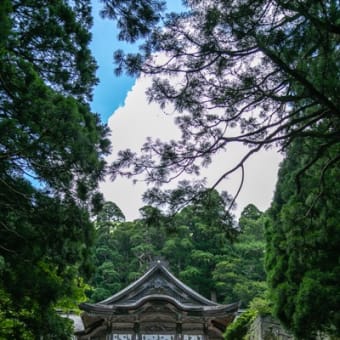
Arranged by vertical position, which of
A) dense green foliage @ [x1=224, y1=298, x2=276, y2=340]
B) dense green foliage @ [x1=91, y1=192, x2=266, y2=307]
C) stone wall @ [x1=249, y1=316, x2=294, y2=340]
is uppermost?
dense green foliage @ [x1=91, y1=192, x2=266, y2=307]

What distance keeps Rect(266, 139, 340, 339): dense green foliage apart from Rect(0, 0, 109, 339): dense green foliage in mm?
2964

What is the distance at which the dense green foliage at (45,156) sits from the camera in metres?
4.54

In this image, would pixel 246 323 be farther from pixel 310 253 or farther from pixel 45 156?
pixel 45 156

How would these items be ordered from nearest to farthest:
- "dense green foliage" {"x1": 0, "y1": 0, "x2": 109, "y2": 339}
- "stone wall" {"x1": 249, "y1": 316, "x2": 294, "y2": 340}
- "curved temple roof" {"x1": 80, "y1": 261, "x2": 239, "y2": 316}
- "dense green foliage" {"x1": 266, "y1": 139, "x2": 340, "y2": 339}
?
"dense green foliage" {"x1": 0, "y1": 0, "x2": 109, "y2": 339} → "dense green foliage" {"x1": 266, "y1": 139, "x2": 340, "y2": 339} → "stone wall" {"x1": 249, "y1": 316, "x2": 294, "y2": 340} → "curved temple roof" {"x1": 80, "y1": 261, "x2": 239, "y2": 316}

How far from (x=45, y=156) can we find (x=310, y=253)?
14.2 feet

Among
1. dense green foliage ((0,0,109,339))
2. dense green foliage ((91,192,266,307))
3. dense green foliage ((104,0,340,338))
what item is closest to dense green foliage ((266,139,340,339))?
dense green foliage ((104,0,340,338))

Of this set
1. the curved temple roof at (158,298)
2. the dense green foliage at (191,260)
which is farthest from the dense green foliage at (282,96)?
the dense green foliage at (191,260)

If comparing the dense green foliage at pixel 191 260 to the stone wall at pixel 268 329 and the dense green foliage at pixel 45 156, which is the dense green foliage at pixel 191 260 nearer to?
the stone wall at pixel 268 329

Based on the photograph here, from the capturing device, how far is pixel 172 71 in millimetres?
5652

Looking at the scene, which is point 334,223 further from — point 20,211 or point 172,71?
point 20,211

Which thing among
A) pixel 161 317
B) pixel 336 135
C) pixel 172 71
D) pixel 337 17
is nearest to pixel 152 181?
pixel 172 71

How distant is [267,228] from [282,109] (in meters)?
4.44

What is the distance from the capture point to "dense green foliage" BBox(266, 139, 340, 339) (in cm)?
663

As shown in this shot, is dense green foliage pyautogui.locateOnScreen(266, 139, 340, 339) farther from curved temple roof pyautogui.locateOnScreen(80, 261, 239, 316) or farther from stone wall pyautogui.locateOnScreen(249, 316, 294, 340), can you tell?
curved temple roof pyautogui.locateOnScreen(80, 261, 239, 316)
